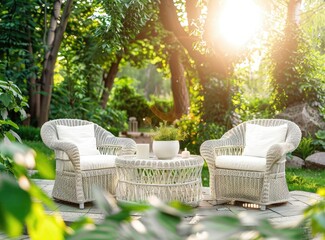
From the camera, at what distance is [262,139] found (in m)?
5.44

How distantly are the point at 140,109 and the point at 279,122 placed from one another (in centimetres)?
1352

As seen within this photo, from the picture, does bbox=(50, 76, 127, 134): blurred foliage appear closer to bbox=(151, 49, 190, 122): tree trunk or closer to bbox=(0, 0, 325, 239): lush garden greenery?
bbox=(0, 0, 325, 239): lush garden greenery

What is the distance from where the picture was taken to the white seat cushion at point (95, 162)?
5.01 m

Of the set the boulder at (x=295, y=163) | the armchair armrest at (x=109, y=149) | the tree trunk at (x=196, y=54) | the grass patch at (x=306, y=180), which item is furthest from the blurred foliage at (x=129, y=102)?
the armchair armrest at (x=109, y=149)

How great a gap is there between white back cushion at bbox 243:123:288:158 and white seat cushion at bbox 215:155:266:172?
7.6 inches

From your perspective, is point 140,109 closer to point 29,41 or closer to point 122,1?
point 29,41

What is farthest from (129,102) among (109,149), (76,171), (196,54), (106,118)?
(76,171)

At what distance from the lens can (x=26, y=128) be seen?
396 inches

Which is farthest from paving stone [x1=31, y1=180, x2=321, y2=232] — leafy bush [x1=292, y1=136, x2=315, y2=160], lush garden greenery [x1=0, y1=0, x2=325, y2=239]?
leafy bush [x1=292, y1=136, x2=315, y2=160]

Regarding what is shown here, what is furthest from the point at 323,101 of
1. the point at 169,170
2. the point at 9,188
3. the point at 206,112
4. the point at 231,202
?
the point at 9,188

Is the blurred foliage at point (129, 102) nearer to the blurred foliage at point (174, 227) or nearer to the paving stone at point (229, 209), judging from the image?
the paving stone at point (229, 209)

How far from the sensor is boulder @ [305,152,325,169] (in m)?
8.32

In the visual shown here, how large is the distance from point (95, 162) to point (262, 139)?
1812 millimetres

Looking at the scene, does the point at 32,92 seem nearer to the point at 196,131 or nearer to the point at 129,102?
the point at 196,131
